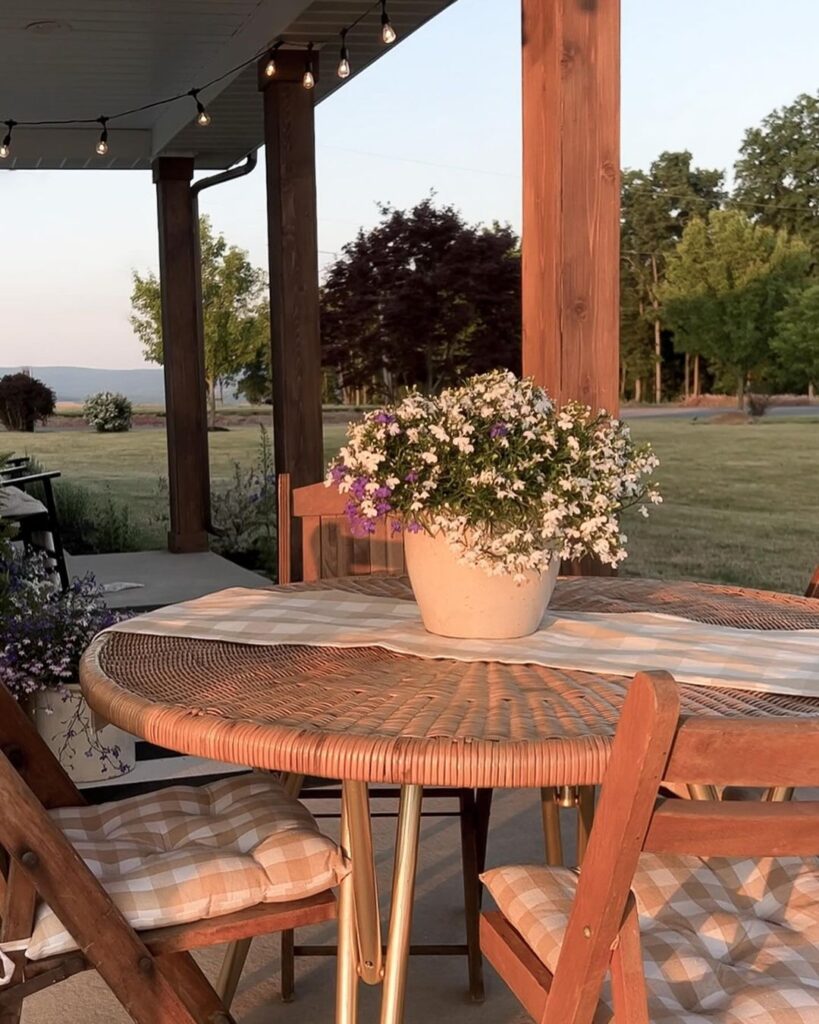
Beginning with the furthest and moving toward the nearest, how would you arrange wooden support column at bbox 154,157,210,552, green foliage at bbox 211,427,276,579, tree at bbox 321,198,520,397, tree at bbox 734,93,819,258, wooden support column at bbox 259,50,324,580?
wooden support column at bbox 154,157,210,552, green foliage at bbox 211,427,276,579, tree at bbox 321,198,520,397, wooden support column at bbox 259,50,324,580, tree at bbox 734,93,819,258

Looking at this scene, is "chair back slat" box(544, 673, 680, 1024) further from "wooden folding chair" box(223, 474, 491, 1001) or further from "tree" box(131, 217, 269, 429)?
"tree" box(131, 217, 269, 429)

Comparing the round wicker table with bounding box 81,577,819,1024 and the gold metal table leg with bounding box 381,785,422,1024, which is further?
the gold metal table leg with bounding box 381,785,422,1024

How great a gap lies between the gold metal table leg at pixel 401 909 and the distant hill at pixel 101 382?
6692 mm

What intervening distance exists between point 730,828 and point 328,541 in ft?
5.86

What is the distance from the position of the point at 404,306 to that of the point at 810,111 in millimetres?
2502

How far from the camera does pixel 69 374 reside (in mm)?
8008

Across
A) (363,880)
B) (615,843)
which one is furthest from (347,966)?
(615,843)

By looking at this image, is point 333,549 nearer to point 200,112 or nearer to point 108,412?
point 200,112

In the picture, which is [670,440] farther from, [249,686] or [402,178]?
[249,686]

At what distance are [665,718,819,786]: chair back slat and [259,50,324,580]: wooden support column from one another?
420 cm

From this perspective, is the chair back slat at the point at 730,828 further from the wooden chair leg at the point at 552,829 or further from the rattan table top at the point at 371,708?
the wooden chair leg at the point at 552,829

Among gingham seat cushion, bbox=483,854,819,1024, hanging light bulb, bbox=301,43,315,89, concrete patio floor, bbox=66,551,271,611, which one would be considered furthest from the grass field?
gingham seat cushion, bbox=483,854,819,1024

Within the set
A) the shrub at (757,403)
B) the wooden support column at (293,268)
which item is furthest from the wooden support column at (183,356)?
the shrub at (757,403)

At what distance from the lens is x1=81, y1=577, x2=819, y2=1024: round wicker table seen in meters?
1.42
